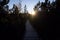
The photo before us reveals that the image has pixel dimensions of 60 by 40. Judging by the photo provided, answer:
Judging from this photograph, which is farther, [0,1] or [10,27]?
[0,1]

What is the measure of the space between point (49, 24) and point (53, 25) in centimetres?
67

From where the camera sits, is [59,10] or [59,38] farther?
[59,10]

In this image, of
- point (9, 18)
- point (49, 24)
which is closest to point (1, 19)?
point (9, 18)

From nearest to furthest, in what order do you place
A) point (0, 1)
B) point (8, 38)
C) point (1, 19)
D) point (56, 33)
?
point (8, 38)
point (56, 33)
point (1, 19)
point (0, 1)

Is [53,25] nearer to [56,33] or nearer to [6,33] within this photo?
[56,33]

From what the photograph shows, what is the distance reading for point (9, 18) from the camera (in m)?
15.4

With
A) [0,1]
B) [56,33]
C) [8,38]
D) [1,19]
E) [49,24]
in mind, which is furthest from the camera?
[0,1]

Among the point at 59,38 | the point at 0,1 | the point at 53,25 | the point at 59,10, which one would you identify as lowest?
the point at 59,38

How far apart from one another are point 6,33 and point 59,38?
3.42 metres

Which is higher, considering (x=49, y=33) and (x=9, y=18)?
(x=9, y=18)

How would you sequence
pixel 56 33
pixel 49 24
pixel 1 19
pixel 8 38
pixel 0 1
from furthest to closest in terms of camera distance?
pixel 0 1, pixel 1 19, pixel 49 24, pixel 56 33, pixel 8 38

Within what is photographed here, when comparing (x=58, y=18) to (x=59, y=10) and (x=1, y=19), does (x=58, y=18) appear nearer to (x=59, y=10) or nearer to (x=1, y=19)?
(x=59, y=10)

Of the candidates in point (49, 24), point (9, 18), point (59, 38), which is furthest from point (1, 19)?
point (59, 38)

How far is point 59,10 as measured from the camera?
551 inches
